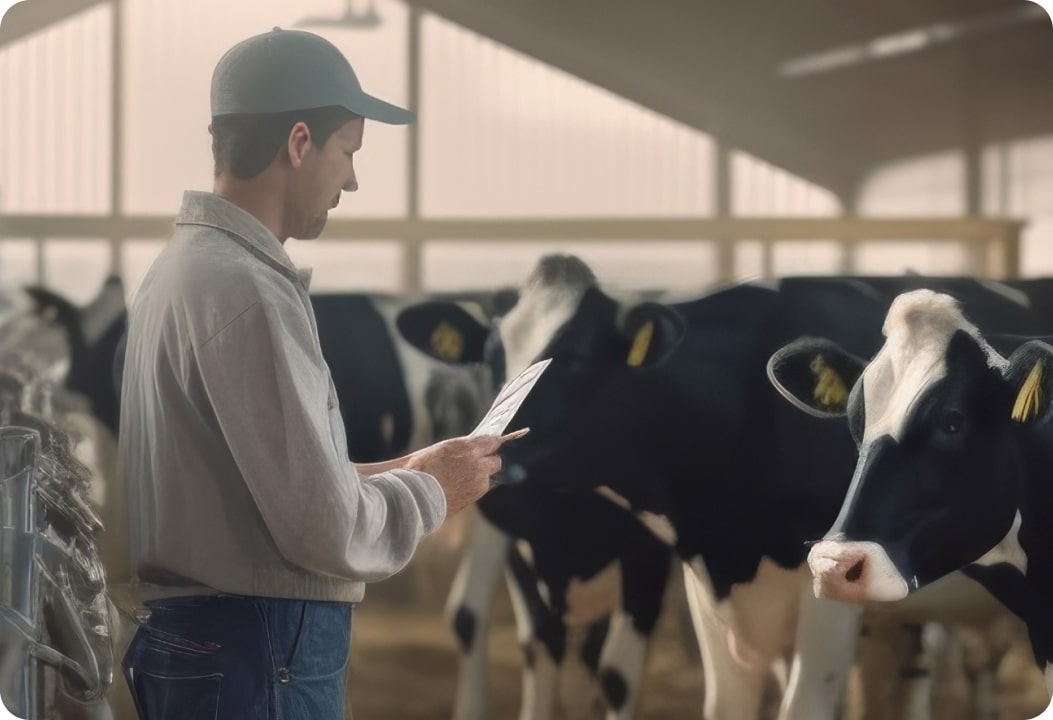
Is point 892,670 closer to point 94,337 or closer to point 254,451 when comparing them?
point 254,451

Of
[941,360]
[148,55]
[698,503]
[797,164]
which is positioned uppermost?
[148,55]

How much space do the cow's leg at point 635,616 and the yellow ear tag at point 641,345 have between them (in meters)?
0.27

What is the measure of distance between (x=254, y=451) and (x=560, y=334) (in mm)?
700

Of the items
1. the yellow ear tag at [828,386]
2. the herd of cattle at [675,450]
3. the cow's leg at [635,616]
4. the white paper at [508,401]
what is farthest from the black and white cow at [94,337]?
the yellow ear tag at [828,386]

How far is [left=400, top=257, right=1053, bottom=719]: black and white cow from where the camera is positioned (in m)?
1.75

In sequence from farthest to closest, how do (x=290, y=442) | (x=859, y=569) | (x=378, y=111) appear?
(x=859, y=569), (x=378, y=111), (x=290, y=442)

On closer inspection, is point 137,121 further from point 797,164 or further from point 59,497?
point 797,164

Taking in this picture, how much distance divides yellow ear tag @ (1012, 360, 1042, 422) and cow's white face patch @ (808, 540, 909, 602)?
278mm

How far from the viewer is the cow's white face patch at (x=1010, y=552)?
67.6 inches

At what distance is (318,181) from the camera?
4.33 feet

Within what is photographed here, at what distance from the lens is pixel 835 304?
5.75ft

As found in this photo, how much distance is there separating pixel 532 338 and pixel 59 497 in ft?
2.43

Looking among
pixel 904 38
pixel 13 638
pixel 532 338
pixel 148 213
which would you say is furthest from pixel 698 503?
pixel 13 638

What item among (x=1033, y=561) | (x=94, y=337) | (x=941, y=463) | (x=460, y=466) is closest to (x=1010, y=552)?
(x=1033, y=561)
